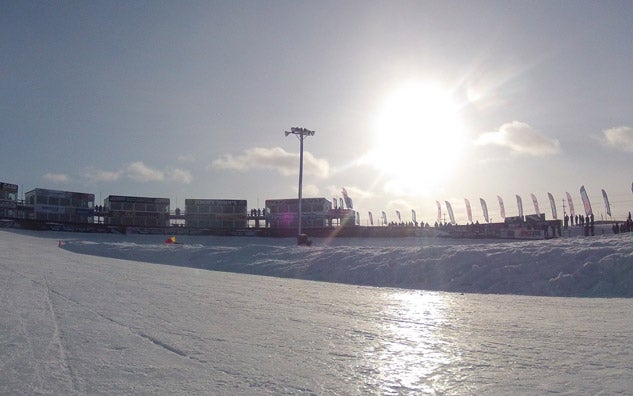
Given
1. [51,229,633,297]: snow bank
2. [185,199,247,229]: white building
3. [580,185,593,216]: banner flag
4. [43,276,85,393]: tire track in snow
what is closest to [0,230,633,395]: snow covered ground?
[43,276,85,393]: tire track in snow

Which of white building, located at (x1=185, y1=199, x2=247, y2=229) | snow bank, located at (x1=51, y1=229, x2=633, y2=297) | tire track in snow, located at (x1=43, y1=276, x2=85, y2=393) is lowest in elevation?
snow bank, located at (x1=51, y1=229, x2=633, y2=297)

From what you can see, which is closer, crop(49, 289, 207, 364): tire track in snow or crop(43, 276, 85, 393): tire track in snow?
crop(43, 276, 85, 393): tire track in snow

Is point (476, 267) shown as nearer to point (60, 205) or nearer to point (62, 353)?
point (62, 353)

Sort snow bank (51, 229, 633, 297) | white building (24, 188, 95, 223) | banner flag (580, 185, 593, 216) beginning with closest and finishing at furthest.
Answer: snow bank (51, 229, 633, 297)
banner flag (580, 185, 593, 216)
white building (24, 188, 95, 223)

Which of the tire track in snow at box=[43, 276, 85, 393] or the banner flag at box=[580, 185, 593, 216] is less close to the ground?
the banner flag at box=[580, 185, 593, 216]

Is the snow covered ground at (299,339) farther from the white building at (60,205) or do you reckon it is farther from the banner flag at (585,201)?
the white building at (60,205)

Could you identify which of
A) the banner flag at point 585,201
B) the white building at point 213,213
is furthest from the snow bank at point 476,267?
the white building at point 213,213

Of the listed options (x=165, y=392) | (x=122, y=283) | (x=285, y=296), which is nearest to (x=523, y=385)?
(x=165, y=392)

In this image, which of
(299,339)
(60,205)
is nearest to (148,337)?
(299,339)

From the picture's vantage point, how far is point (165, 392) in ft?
13.4

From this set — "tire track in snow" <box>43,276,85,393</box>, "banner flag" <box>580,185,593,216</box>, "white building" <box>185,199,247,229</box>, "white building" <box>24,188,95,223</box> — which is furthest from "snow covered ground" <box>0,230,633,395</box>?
"white building" <box>185,199,247,229</box>

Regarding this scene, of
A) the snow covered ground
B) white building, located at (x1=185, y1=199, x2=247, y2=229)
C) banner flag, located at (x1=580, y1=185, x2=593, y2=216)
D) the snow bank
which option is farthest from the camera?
white building, located at (x1=185, y1=199, x2=247, y2=229)

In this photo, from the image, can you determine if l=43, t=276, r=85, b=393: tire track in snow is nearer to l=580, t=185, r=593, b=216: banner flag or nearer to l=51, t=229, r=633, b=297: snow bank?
l=51, t=229, r=633, b=297: snow bank

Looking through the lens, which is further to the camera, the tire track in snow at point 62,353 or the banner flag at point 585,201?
the banner flag at point 585,201
